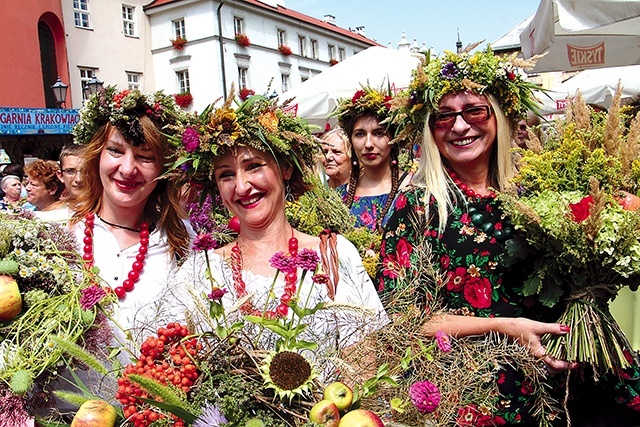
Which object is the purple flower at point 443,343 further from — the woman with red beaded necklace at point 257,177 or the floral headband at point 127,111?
the floral headband at point 127,111

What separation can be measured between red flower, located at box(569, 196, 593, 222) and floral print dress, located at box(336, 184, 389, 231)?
89.4 inches

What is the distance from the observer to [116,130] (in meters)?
2.43

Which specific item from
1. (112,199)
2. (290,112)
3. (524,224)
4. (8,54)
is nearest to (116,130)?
(112,199)

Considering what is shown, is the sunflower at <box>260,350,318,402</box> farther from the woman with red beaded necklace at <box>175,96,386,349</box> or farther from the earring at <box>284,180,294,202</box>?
the earring at <box>284,180,294,202</box>

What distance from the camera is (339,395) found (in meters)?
1.14

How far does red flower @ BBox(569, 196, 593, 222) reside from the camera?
68.1 inches

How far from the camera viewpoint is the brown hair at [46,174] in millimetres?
5672

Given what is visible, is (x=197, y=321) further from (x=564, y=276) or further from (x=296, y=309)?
(x=564, y=276)

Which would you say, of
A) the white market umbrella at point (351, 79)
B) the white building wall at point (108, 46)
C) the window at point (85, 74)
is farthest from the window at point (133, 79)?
the white market umbrella at point (351, 79)

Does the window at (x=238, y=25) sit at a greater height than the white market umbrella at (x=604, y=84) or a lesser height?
greater

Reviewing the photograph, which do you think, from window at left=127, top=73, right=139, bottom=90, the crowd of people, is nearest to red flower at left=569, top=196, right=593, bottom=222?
the crowd of people

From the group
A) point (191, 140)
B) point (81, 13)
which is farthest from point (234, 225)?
point (81, 13)

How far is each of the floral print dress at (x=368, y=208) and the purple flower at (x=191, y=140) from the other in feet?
6.64

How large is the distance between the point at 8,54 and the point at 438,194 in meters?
19.8
